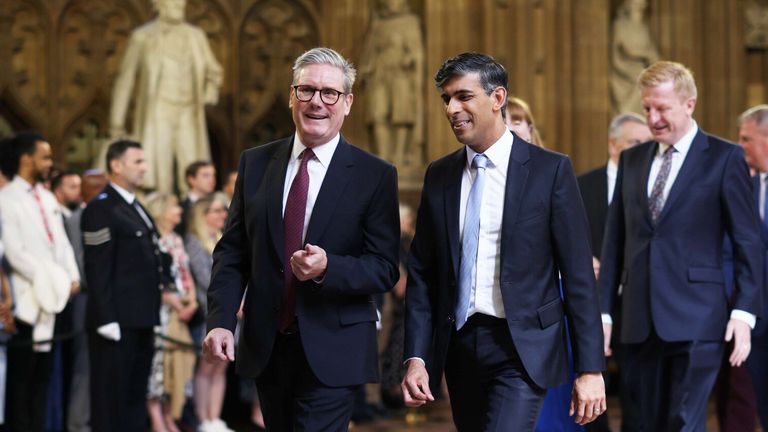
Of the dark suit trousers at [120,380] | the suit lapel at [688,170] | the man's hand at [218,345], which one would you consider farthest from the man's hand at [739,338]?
the dark suit trousers at [120,380]

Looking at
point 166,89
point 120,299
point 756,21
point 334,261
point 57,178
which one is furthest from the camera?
point 756,21

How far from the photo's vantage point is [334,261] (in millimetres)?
4062

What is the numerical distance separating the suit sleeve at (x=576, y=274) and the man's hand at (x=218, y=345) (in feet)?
3.64

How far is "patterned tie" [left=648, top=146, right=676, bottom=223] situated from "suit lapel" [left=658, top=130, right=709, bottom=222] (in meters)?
0.06

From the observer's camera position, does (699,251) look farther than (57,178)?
No

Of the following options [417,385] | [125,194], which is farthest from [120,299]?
[417,385]

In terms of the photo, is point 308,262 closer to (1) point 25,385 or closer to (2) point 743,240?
(2) point 743,240

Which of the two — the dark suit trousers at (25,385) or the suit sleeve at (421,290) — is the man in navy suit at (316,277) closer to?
the suit sleeve at (421,290)

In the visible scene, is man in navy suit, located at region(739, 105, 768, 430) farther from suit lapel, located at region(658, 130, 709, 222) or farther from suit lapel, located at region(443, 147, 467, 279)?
suit lapel, located at region(443, 147, 467, 279)

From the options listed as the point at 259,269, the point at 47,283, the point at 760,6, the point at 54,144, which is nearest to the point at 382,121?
the point at 54,144

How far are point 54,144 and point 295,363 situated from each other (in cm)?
974

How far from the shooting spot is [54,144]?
13.4 metres

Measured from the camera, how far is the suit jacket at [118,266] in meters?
7.09

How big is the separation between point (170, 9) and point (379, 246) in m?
7.86
